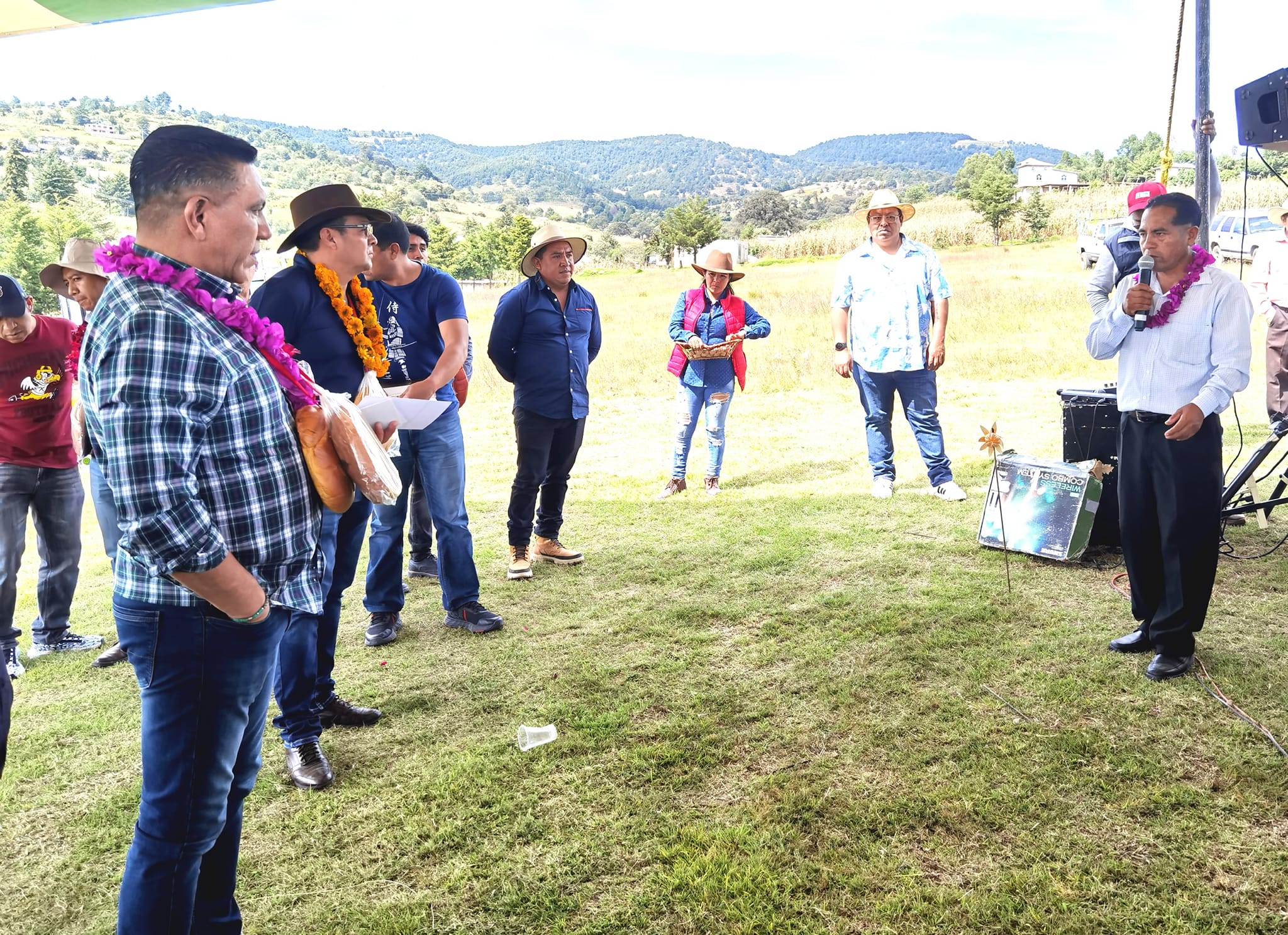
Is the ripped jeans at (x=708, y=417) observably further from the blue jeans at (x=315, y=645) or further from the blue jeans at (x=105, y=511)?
the blue jeans at (x=105, y=511)

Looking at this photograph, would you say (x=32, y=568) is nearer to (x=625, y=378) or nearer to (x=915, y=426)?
(x=915, y=426)

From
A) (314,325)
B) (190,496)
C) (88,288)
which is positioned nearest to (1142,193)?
(314,325)

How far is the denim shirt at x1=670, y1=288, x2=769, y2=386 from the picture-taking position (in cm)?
688

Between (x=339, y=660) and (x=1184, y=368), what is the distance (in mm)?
3969

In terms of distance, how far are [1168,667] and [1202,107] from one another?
3.29 metres

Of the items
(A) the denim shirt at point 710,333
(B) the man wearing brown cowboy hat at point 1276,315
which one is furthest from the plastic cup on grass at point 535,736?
(B) the man wearing brown cowboy hat at point 1276,315

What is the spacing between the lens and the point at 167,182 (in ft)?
5.34

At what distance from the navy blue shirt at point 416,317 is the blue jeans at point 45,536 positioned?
192 centimetres

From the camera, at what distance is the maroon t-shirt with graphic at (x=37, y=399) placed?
434cm

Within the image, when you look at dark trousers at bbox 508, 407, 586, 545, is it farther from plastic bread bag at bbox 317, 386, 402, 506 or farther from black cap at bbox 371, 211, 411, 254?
plastic bread bag at bbox 317, 386, 402, 506

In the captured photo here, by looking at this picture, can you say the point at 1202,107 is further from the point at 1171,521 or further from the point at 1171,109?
the point at 1171,521

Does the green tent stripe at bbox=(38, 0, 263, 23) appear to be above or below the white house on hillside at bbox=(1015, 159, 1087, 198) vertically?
below

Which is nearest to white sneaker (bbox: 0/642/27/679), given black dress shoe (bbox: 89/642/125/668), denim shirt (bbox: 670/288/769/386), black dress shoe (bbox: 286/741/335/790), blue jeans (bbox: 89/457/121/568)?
black dress shoe (bbox: 89/642/125/668)

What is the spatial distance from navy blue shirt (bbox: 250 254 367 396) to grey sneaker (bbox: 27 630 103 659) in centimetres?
253
